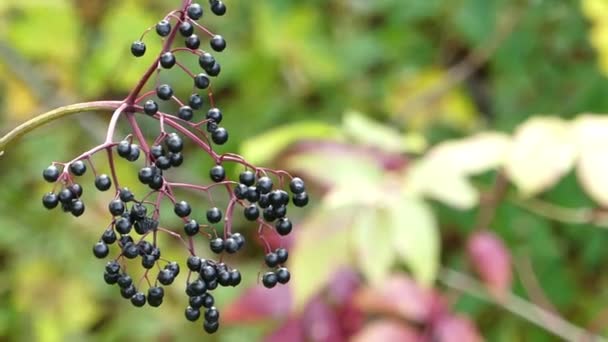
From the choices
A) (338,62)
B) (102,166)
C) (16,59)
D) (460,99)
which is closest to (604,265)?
(460,99)

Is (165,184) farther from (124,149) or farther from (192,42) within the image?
(192,42)

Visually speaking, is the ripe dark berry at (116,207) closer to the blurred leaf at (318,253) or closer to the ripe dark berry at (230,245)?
the ripe dark berry at (230,245)

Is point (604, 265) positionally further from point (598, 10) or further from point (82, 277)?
point (82, 277)

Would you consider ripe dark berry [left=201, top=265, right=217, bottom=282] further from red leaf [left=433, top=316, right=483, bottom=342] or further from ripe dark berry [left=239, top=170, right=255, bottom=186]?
red leaf [left=433, top=316, right=483, bottom=342]

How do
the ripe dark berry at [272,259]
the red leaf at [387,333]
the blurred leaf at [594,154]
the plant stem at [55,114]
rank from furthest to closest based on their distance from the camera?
the red leaf at [387,333], the blurred leaf at [594,154], the ripe dark berry at [272,259], the plant stem at [55,114]

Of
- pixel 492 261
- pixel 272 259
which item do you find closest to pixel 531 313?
pixel 492 261

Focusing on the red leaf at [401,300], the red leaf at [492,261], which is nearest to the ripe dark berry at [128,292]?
the red leaf at [401,300]

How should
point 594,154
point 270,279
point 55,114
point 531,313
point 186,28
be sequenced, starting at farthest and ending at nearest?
point 531,313 → point 594,154 → point 270,279 → point 186,28 → point 55,114
